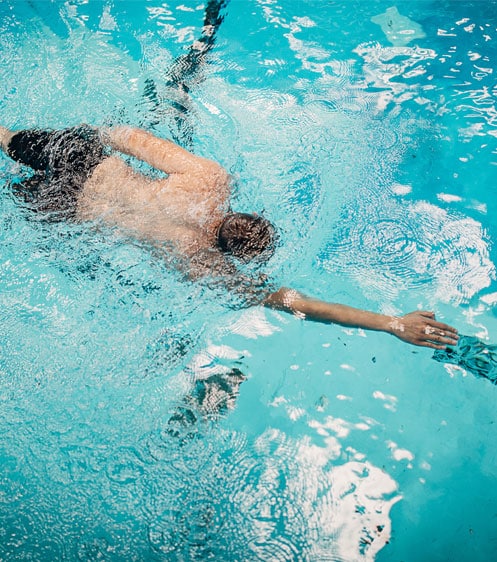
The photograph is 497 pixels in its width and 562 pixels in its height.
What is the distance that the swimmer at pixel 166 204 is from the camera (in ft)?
8.86

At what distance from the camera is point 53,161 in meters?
2.91

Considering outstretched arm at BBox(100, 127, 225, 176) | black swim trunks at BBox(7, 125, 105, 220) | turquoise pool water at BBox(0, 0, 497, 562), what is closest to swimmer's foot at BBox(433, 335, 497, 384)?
turquoise pool water at BBox(0, 0, 497, 562)

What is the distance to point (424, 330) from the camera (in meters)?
2.65

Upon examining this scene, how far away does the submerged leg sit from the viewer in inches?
151

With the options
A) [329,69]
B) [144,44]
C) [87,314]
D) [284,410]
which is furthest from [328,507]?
[144,44]

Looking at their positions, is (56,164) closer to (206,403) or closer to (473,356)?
(206,403)

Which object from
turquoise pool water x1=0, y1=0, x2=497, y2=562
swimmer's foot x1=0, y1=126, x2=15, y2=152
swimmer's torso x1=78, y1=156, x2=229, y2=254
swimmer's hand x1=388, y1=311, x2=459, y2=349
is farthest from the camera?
swimmer's foot x1=0, y1=126, x2=15, y2=152

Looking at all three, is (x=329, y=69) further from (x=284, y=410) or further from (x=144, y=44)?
(x=284, y=410)

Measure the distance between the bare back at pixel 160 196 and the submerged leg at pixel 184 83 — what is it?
90 centimetres

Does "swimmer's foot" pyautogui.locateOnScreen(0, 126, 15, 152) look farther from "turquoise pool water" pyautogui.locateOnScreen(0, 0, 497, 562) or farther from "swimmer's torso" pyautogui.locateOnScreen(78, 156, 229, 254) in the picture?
"swimmer's torso" pyautogui.locateOnScreen(78, 156, 229, 254)

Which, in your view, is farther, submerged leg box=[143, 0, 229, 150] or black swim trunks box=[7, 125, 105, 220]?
submerged leg box=[143, 0, 229, 150]

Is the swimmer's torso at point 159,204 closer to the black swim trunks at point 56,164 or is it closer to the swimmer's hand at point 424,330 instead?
the black swim trunks at point 56,164

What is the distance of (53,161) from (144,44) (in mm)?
2299

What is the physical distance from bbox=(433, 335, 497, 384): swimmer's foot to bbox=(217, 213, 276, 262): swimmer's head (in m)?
1.45
